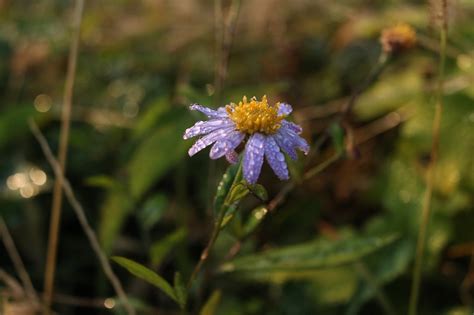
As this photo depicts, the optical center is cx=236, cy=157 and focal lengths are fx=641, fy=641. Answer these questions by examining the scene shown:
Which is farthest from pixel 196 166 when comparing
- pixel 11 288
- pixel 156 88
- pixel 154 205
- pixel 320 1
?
pixel 320 1

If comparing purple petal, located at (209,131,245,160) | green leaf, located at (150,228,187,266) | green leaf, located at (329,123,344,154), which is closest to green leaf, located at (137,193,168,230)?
green leaf, located at (150,228,187,266)

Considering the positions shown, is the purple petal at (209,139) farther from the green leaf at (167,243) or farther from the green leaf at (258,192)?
the green leaf at (167,243)

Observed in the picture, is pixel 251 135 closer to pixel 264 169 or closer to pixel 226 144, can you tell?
pixel 226 144

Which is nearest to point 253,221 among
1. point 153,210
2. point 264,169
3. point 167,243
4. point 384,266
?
point 167,243

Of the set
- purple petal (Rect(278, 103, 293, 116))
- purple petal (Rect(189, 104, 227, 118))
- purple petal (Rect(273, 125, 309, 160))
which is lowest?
→ purple petal (Rect(273, 125, 309, 160))

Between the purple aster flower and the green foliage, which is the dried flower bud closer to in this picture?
the purple aster flower
